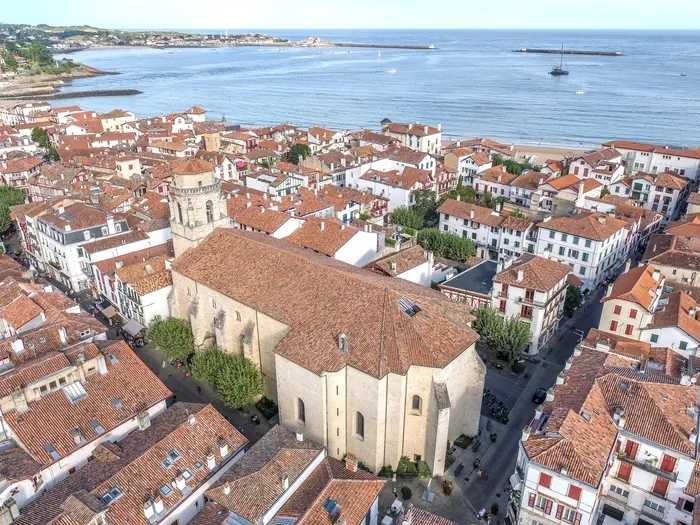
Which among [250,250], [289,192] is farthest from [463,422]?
[289,192]

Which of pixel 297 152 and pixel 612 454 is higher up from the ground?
pixel 612 454

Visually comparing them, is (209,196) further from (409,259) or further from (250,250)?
(409,259)

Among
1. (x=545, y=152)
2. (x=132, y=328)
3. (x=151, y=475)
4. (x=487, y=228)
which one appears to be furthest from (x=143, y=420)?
(x=545, y=152)

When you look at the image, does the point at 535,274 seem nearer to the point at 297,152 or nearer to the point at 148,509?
the point at 148,509

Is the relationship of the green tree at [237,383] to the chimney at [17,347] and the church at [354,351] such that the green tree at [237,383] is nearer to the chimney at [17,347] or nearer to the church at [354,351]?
the church at [354,351]

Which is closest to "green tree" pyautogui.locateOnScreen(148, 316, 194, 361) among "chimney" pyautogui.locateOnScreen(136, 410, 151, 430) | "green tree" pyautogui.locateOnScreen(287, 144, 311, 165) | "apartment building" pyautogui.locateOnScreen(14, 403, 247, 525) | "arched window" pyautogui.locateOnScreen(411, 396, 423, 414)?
"chimney" pyautogui.locateOnScreen(136, 410, 151, 430)

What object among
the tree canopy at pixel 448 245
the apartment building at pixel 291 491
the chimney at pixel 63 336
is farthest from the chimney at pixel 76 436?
the tree canopy at pixel 448 245

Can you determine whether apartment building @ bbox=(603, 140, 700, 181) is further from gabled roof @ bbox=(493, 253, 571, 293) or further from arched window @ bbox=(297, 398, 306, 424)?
arched window @ bbox=(297, 398, 306, 424)
